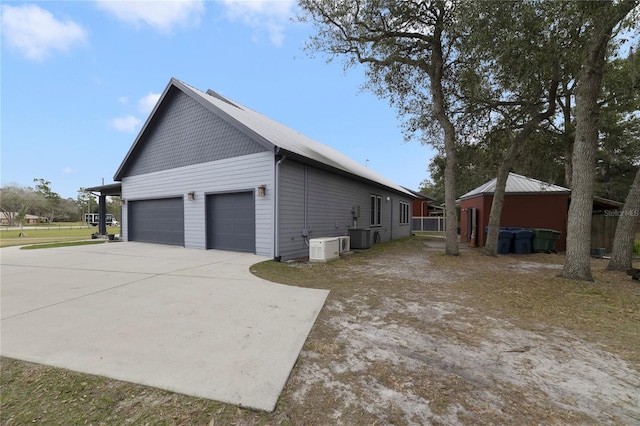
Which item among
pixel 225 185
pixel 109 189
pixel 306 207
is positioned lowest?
pixel 306 207

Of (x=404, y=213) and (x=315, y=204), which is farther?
(x=404, y=213)

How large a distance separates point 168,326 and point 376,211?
42.5 feet

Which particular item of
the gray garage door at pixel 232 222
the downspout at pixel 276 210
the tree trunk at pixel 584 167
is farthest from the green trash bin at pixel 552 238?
the gray garage door at pixel 232 222

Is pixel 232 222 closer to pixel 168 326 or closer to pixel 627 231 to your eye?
pixel 168 326

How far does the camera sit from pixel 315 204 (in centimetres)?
961

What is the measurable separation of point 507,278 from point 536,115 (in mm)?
6795

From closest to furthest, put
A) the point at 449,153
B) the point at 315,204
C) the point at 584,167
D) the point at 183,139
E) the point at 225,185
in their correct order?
the point at 584,167 → the point at 225,185 → the point at 315,204 → the point at 449,153 → the point at 183,139

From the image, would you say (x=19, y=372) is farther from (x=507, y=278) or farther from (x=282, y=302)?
(x=507, y=278)

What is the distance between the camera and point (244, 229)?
8.98 metres

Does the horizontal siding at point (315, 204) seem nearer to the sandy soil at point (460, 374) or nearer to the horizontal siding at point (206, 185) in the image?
the horizontal siding at point (206, 185)

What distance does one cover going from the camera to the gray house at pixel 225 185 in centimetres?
825

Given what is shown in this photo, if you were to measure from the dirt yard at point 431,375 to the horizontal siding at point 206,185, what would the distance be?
4.40 meters

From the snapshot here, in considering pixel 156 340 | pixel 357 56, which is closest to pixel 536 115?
pixel 357 56

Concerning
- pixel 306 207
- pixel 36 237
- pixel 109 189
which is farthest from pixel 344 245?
pixel 36 237
